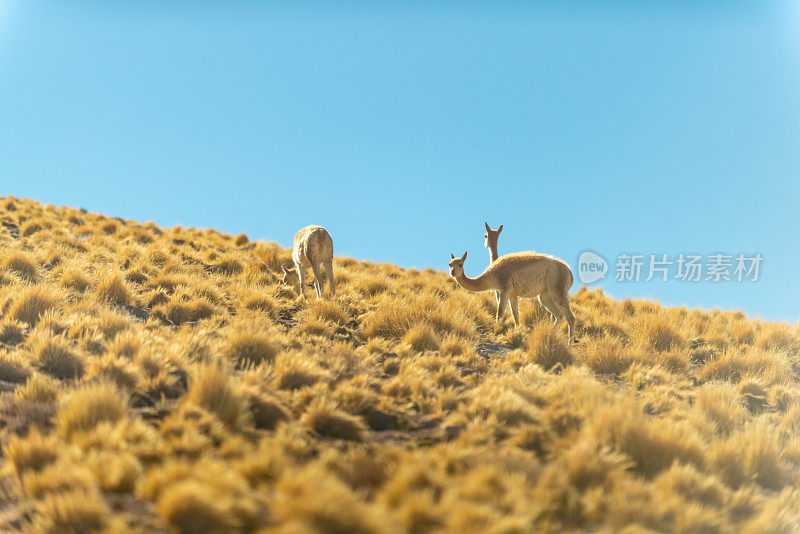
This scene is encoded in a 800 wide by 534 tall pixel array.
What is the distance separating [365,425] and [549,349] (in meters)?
4.30

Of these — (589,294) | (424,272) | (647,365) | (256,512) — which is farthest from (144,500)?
(424,272)

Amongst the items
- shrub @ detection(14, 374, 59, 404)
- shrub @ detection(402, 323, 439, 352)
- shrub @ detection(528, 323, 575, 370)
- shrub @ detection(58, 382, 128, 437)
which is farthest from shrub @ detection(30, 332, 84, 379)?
shrub @ detection(528, 323, 575, 370)

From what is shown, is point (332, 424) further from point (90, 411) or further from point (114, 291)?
point (114, 291)

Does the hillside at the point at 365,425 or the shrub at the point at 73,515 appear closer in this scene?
the shrub at the point at 73,515

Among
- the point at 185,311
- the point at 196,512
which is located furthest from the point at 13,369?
the point at 196,512

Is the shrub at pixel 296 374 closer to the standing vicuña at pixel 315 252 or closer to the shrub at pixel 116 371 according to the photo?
the shrub at pixel 116 371

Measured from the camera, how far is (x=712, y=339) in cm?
1068

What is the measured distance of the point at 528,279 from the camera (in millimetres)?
9266

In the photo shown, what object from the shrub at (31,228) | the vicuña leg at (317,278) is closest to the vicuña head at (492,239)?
the vicuña leg at (317,278)

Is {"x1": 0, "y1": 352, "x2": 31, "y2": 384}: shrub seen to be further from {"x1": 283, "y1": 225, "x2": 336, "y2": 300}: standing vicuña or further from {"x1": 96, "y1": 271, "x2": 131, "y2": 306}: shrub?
{"x1": 283, "y1": 225, "x2": 336, "y2": 300}: standing vicuña

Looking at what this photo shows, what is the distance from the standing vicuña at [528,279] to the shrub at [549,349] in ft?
3.11

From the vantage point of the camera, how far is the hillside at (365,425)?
3.23 meters

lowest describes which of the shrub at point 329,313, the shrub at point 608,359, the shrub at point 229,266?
the shrub at point 608,359

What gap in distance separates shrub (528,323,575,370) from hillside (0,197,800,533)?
33 millimetres
